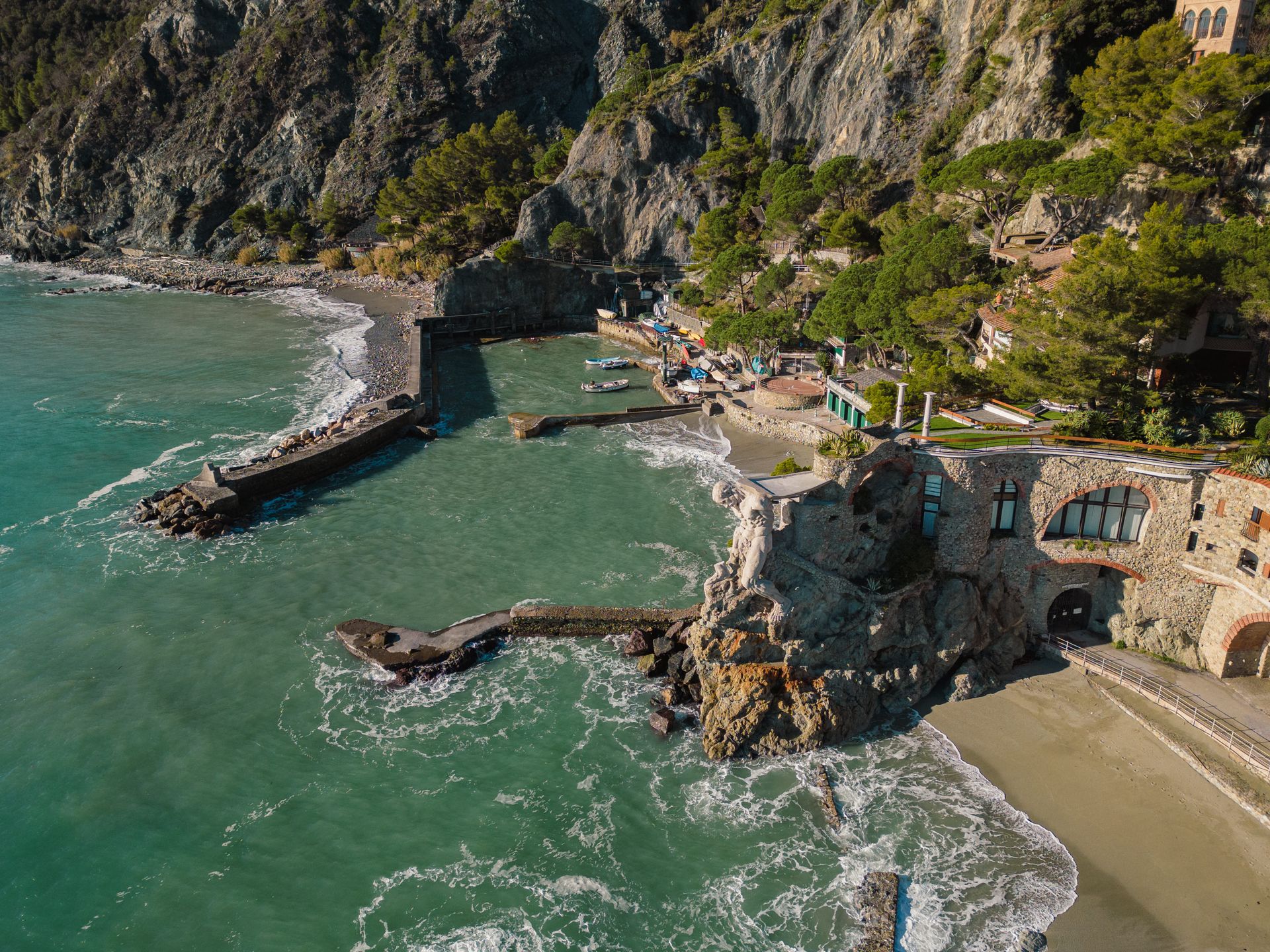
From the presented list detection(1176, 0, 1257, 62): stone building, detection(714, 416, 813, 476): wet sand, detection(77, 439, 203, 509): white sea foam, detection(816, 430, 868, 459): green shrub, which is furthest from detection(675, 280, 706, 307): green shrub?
detection(816, 430, 868, 459): green shrub

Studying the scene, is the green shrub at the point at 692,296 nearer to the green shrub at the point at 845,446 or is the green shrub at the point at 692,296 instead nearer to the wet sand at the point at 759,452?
the wet sand at the point at 759,452

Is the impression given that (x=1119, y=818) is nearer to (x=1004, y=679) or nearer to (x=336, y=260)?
(x=1004, y=679)

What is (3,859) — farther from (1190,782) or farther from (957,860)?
(1190,782)

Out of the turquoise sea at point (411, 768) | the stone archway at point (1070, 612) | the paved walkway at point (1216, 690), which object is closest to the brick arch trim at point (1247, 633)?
the paved walkway at point (1216, 690)

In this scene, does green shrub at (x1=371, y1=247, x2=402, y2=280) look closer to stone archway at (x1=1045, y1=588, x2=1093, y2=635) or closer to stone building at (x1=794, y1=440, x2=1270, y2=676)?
stone building at (x1=794, y1=440, x2=1270, y2=676)

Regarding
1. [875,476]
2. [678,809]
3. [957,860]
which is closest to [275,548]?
[678,809]

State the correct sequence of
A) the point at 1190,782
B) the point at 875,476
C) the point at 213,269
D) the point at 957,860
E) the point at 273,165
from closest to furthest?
the point at 957,860 → the point at 1190,782 → the point at 875,476 → the point at 213,269 → the point at 273,165

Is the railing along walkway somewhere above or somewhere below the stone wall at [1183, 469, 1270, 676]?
below
